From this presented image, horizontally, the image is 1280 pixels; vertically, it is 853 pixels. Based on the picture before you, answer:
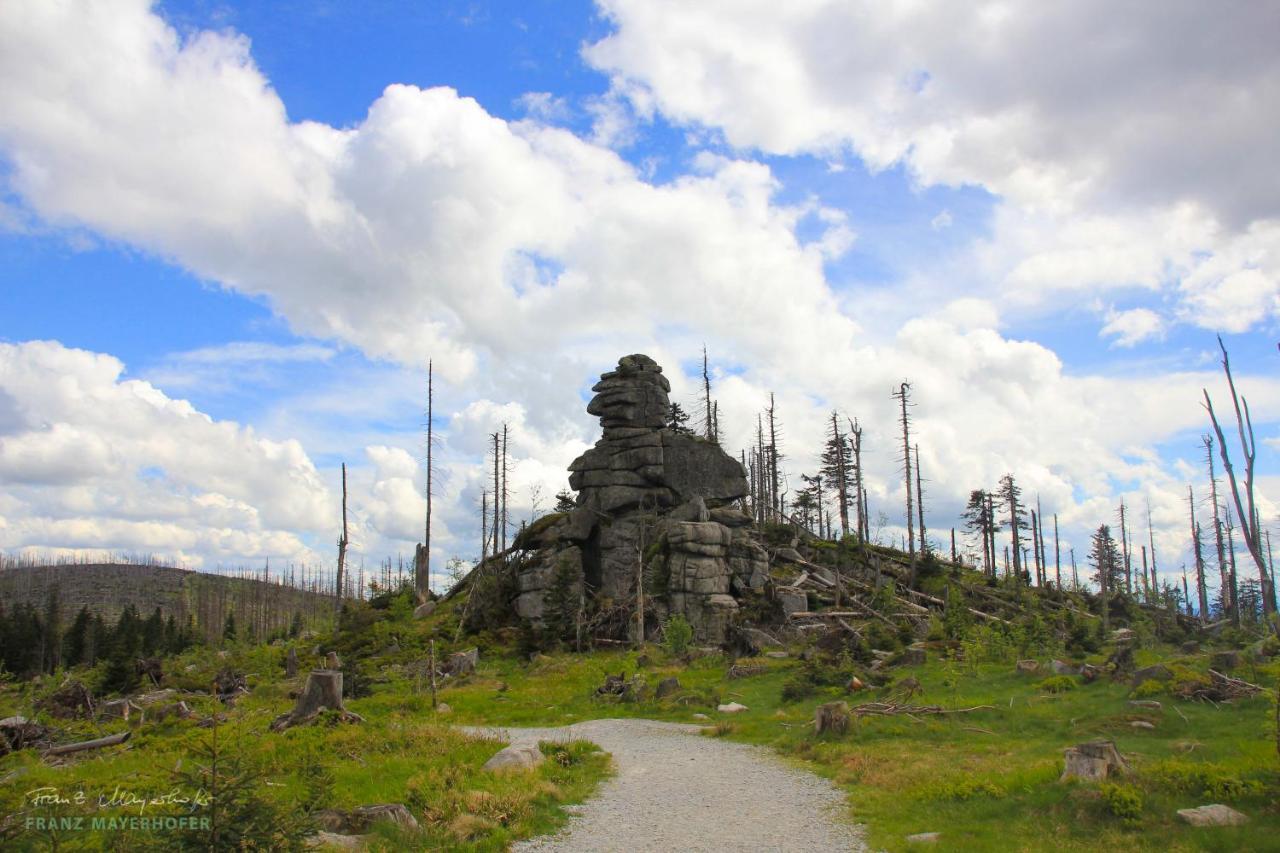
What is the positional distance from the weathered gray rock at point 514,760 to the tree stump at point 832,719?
688cm

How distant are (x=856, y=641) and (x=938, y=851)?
73.4 feet

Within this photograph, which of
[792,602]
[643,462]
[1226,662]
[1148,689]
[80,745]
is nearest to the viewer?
[80,745]

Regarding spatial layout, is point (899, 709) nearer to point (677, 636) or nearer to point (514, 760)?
point (514, 760)

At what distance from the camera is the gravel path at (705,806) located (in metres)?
11.1

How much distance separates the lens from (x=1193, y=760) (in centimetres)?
1304

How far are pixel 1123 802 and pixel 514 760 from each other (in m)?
10.2

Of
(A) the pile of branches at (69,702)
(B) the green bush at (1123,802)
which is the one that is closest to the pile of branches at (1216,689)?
(B) the green bush at (1123,802)

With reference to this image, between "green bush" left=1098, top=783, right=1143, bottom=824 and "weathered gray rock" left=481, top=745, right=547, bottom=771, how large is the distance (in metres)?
9.54

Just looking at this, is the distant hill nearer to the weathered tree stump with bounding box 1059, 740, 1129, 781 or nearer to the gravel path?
the gravel path

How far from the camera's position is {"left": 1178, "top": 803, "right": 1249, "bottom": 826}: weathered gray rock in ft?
33.2

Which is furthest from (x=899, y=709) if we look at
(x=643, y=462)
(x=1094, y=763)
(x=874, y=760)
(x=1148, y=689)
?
(x=643, y=462)

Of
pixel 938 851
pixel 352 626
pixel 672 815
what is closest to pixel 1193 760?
pixel 938 851

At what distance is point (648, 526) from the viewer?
46.0m

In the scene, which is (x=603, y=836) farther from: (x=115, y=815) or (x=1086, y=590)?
(x=1086, y=590)
